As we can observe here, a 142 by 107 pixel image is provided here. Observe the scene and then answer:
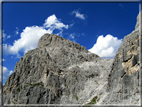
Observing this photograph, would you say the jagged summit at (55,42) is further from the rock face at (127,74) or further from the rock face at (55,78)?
the rock face at (127,74)

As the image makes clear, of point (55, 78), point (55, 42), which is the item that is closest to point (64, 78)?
point (55, 78)

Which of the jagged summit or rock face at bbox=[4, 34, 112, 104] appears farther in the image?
the jagged summit

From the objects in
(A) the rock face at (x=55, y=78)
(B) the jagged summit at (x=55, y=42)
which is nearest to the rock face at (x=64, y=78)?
(A) the rock face at (x=55, y=78)

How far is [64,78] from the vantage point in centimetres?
11831

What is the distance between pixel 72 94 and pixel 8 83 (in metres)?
63.8

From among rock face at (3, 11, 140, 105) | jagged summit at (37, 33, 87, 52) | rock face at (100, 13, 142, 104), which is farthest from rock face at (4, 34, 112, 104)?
rock face at (100, 13, 142, 104)

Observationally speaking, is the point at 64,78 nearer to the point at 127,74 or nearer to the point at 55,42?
the point at 55,42

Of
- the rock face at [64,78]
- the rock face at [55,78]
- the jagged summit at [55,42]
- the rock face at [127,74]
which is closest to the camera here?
the rock face at [127,74]

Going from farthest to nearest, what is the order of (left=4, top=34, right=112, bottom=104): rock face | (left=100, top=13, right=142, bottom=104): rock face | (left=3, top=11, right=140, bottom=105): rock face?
(left=4, top=34, right=112, bottom=104): rock face < (left=3, top=11, right=140, bottom=105): rock face < (left=100, top=13, right=142, bottom=104): rock face

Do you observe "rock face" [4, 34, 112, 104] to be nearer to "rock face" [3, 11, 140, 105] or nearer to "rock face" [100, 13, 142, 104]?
"rock face" [3, 11, 140, 105]

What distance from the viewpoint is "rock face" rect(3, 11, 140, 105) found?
6801 centimetres

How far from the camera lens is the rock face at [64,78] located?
68.0m

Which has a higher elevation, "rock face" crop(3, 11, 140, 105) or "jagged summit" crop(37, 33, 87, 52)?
"jagged summit" crop(37, 33, 87, 52)

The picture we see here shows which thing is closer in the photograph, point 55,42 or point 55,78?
point 55,78
